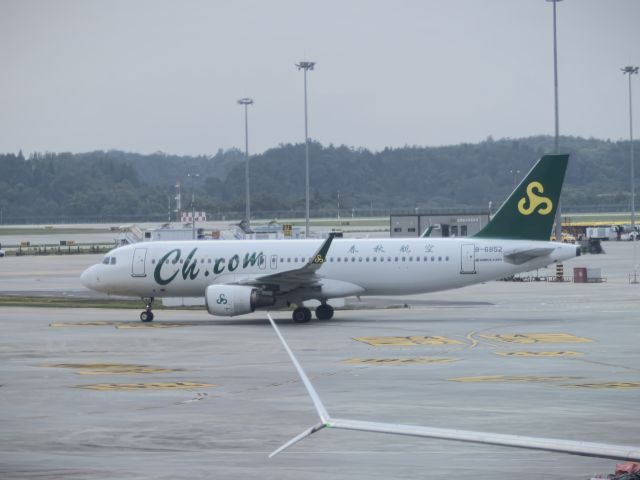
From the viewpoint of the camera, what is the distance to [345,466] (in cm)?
1792

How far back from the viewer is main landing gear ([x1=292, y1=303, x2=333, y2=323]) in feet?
148

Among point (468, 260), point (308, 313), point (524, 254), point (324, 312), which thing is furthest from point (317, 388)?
point (524, 254)

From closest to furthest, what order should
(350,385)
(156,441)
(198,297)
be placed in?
(156,441)
(350,385)
(198,297)

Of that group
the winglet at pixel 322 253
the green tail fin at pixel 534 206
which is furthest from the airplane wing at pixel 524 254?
the winglet at pixel 322 253

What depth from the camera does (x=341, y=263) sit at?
46.4 m

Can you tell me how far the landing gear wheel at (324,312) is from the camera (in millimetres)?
46250

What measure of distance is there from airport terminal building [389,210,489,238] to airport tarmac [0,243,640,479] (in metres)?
40.9

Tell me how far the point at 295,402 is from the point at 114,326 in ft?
72.3

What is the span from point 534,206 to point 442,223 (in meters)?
47.1

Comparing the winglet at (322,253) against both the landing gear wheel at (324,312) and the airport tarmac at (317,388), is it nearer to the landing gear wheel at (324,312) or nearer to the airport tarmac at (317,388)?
the airport tarmac at (317,388)

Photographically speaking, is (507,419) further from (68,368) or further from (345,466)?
(68,368)

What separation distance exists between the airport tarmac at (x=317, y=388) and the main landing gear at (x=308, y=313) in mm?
500

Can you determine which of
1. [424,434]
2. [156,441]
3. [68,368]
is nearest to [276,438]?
[156,441]

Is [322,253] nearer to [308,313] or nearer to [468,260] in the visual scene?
[308,313]
